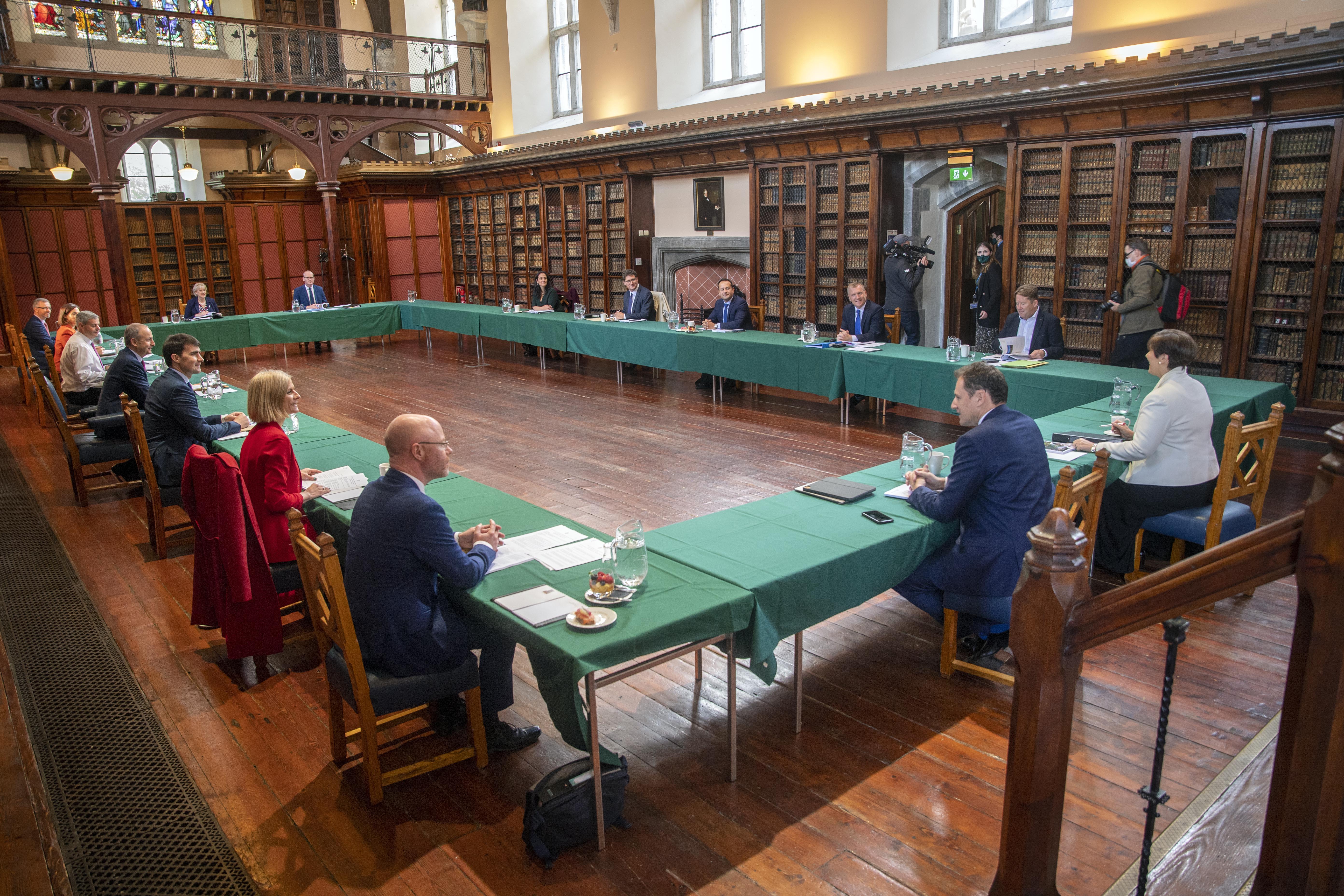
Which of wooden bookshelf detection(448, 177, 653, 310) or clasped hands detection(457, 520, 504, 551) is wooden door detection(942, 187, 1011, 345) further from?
clasped hands detection(457, 520, 504, 551)

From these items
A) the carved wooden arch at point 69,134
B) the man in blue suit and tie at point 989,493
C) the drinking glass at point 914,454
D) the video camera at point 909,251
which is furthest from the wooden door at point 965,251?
the carved wooden arch at point 69,134

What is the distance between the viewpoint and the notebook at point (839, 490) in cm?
359

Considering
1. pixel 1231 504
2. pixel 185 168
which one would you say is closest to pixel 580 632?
pixel 1231 504

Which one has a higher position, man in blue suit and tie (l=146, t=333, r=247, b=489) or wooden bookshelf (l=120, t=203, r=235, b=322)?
wooden bookshelf (l=120, t=203, r=235, b=322)

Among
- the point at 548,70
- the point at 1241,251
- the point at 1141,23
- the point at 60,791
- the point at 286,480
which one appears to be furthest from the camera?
the point at 548,70

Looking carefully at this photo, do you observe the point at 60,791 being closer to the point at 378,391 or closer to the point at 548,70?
the point at 378,391

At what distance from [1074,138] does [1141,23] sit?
105 cm

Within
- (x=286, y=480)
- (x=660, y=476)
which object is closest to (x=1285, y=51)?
(x=660, y=476)

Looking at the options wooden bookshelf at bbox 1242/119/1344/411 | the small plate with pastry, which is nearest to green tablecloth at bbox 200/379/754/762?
the small plate with pastry

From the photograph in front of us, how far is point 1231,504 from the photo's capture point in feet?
13.5

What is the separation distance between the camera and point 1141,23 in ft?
25.3

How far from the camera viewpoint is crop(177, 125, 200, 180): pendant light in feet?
51.4

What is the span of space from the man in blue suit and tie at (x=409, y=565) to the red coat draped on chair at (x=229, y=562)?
2.96ft

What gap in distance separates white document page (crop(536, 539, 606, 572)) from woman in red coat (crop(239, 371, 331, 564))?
1208 millimetres
